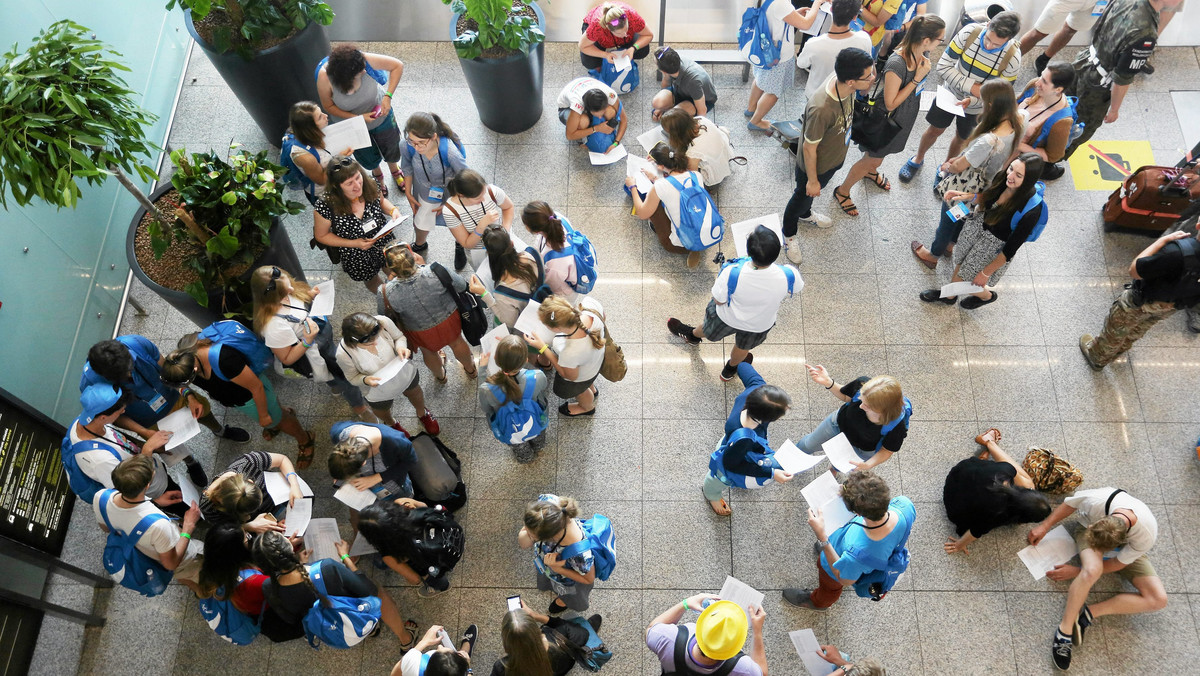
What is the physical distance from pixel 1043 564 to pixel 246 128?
693 centimetres

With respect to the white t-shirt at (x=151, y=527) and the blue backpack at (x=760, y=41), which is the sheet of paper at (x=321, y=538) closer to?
the white t-shirt at (x=151, y=527)

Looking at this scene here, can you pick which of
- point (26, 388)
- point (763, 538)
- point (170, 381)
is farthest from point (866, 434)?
point (26, 388)

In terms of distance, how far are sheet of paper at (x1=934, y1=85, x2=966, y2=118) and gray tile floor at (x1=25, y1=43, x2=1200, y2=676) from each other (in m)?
0.74

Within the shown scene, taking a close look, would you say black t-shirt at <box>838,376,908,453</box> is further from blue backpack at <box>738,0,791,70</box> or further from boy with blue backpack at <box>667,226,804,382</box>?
blue backpack at <box>738,0,791,70</box>

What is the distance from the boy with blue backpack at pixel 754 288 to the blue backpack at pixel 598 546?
1.52m

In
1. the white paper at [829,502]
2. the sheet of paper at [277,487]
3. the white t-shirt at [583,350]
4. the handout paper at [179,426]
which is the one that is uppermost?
the white t-shirt at [583,350]

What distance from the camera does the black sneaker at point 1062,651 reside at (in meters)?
Result: 4.21

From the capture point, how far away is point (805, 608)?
4.47 m

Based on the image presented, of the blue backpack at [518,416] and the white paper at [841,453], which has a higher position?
the blue backpack at [518,416]

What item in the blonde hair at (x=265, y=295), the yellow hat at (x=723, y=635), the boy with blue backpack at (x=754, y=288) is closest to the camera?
the yellow hat at (x=723, y=635)

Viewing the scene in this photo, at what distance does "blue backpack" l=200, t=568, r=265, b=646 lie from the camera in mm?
3809

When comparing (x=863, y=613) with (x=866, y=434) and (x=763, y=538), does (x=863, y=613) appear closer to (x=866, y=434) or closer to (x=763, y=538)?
(x=763, y=538)

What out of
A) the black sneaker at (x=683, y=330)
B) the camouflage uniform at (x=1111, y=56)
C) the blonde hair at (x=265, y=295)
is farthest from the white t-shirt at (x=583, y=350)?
the camouflage uniform at (x=1111, y=56)

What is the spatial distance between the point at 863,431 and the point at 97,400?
4104mm
